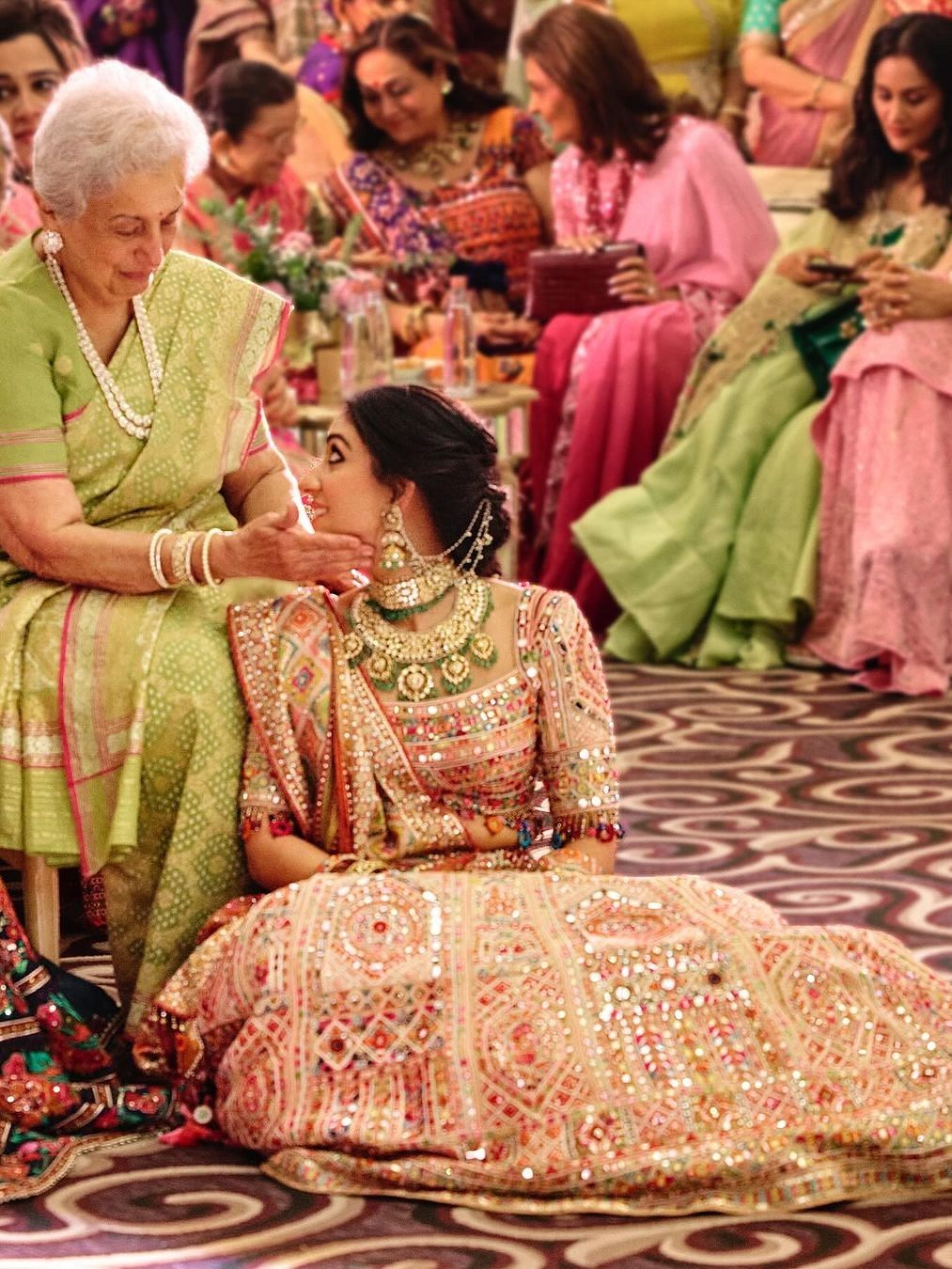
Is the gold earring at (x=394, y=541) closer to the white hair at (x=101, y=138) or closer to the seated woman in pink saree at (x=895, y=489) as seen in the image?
the white hair at (x=101, y=138)

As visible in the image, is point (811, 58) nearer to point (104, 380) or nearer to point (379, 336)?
point (379, 336)

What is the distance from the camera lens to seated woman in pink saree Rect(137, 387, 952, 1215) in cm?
260

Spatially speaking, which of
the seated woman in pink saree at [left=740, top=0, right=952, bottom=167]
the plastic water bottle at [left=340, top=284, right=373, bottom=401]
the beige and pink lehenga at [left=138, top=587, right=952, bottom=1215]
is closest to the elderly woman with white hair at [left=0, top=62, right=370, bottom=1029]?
the beige and pink lehenga at [left=138, top=587, right=952, bottom=1215]

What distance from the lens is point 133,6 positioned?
8.48m

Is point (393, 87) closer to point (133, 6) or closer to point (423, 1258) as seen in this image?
point (133, 6)

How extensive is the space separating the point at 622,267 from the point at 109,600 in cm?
357

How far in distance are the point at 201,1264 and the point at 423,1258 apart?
0.23 meters

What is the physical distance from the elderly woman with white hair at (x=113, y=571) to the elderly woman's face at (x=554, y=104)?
3470mm

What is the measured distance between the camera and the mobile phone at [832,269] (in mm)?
5734

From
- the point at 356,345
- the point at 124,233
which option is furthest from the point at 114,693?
the point at 356,345

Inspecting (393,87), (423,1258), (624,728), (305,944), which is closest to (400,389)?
(305,944)

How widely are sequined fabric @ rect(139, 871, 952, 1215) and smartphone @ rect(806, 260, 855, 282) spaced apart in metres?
3.24

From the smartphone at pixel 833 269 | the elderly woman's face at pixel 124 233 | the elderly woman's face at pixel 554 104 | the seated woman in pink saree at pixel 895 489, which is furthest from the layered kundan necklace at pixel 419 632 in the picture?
the elderly woman's face at pixel 554 104

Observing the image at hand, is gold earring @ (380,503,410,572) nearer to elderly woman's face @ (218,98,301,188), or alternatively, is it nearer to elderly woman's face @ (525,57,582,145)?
elderly woman's face @ (218,98,301,188)
